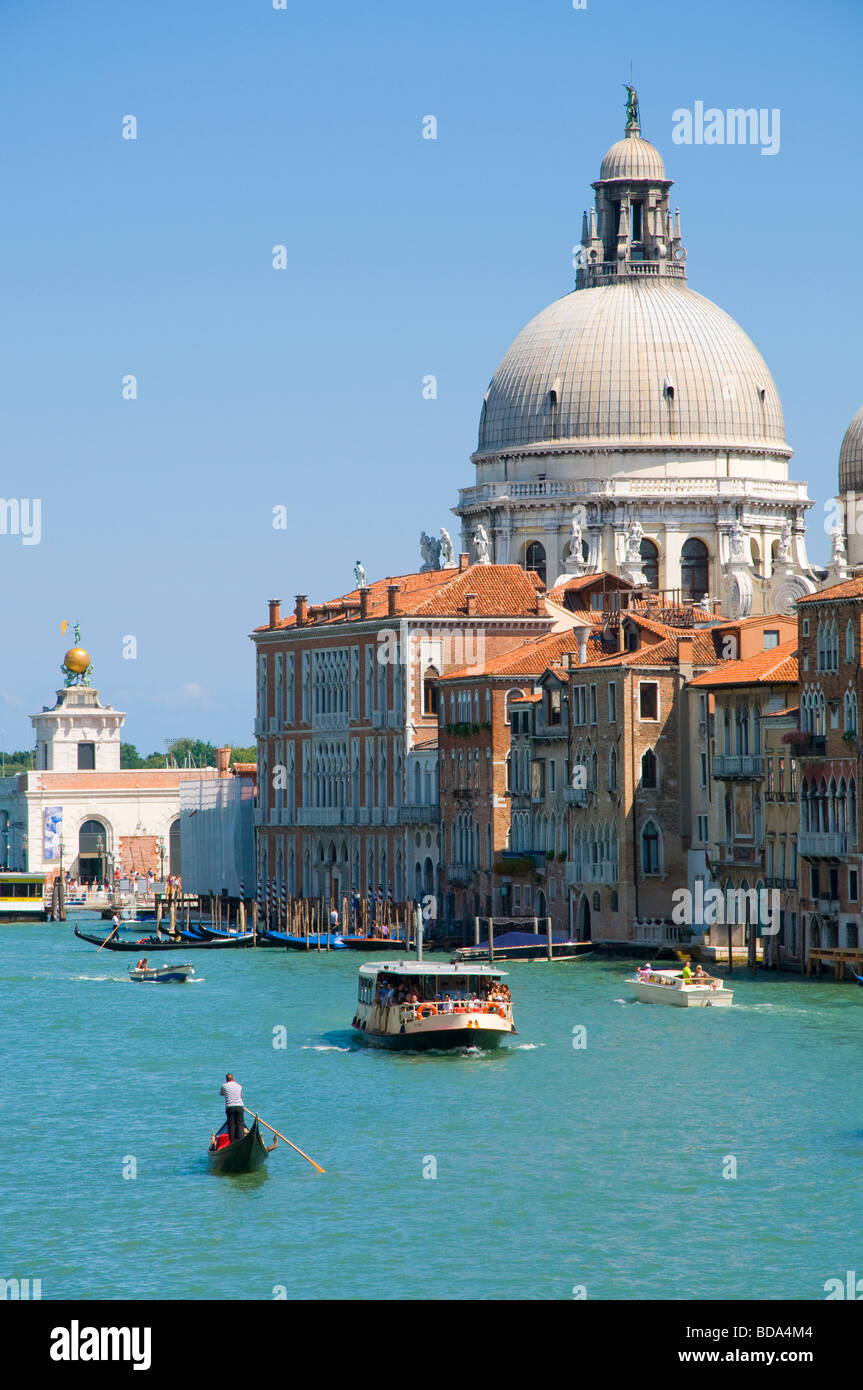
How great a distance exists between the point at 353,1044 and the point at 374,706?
3029cm

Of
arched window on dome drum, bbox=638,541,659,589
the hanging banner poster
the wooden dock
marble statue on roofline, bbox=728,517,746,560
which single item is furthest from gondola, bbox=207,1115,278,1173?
the hanging banner poster

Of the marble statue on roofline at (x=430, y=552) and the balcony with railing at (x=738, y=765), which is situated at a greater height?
the marble statue on roofline at (x=430, y=552)

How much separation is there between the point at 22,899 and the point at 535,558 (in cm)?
1781

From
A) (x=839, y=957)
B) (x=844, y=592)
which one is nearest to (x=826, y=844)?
(x=839, y=957)

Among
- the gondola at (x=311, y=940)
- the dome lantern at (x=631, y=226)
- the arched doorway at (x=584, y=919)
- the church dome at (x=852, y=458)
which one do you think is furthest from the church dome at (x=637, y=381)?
the arched doorway at (x=584, y=919)

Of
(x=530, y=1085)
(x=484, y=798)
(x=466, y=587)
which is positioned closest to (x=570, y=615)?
(x=466, y=587)

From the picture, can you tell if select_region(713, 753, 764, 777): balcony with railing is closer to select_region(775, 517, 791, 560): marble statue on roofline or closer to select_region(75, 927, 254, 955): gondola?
select_region(75, 927, 254, 955): gondola

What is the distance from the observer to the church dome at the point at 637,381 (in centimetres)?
8062

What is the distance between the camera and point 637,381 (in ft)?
264

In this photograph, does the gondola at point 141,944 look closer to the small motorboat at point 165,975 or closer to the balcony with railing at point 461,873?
the balcony with railing at point 461,873

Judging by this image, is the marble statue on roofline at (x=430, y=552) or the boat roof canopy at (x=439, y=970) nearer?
the boat roof canopy at (x=439, y=970)

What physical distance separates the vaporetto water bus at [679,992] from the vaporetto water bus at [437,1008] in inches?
171

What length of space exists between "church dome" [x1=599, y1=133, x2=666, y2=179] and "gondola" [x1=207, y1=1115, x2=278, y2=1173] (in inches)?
2236

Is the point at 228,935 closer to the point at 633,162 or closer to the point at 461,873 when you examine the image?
the point at 461,873
